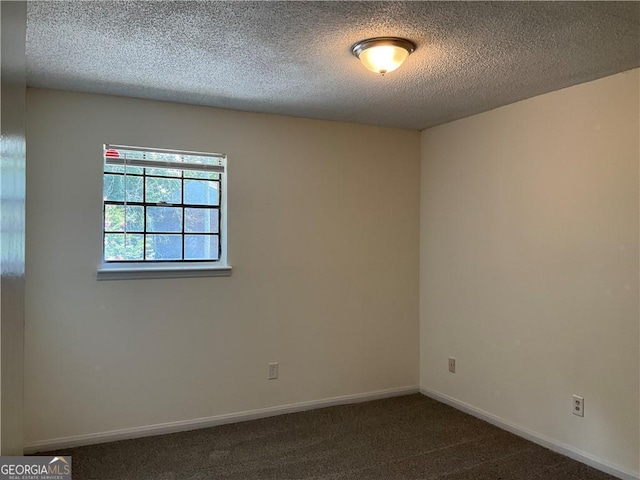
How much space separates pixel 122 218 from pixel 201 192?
573 millimetres

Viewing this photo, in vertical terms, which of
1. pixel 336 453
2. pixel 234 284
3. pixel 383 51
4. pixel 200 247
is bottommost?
pixel 336 453

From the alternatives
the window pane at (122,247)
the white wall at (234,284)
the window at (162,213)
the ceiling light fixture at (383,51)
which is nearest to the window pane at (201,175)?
the window at (162,213)

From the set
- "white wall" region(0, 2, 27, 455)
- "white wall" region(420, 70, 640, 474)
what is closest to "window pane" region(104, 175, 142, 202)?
"white wall" region(420, 70, 640, 474)

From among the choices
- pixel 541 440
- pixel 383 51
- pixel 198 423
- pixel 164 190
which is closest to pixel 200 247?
pixel 164 190

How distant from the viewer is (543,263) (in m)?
3.07

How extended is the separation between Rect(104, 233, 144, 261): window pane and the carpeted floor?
1.21 meters

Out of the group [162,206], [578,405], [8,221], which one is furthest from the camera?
[162,206]

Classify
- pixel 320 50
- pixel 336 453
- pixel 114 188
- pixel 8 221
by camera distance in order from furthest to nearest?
pixel 114 188
pixel 336 453
pixel 320 50
pixel 8 221

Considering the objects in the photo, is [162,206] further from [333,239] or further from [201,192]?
[333,239]

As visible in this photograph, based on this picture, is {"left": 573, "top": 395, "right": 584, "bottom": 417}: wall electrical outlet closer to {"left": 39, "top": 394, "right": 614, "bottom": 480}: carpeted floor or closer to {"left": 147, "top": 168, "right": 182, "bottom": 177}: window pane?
{"left": 39, "top": 394, "right": 614, "bottom": 480}: carpeted floor

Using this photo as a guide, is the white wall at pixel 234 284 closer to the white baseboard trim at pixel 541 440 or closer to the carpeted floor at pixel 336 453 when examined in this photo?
the carpeted floor at pixel 336 453

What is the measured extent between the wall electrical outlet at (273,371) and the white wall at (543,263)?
1355 millimetres

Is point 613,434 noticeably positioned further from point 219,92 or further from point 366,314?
point 219,92

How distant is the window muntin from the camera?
3.18m
